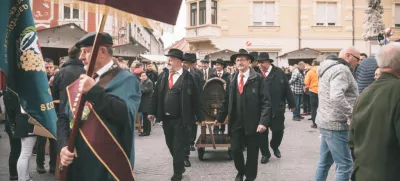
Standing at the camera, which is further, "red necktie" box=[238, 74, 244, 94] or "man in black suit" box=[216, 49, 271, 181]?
"red necktie" box=[238, 74, 244, 94]

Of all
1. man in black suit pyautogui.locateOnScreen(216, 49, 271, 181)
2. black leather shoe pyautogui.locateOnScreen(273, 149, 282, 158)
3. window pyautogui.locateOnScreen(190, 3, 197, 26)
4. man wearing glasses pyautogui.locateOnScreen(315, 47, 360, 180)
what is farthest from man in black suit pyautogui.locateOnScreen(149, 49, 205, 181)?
window pyautogui.locateOnScreen(190, 3, 197, 26)

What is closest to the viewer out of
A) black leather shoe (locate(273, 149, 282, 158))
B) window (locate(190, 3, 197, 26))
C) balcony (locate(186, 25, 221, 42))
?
black leather shoe (locate(273, 149, 282, 158))

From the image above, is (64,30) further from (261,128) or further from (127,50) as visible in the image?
(261,128)

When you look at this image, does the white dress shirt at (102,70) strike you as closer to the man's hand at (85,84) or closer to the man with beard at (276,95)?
the man's hand at (85,84)

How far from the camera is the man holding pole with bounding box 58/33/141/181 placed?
3.30m

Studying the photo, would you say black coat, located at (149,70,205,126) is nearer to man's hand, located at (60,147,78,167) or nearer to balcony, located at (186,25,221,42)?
man's hand, located at (60,147,78,167)

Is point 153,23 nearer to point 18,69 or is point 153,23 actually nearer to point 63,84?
point 18,69

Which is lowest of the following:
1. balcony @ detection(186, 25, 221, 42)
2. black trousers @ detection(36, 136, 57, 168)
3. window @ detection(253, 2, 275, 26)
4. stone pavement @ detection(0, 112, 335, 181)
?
stone pavement @ detection(0, 112, 335, 181)

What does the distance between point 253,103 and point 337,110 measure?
5.09 feet

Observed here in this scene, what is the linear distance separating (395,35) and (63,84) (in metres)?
33.3

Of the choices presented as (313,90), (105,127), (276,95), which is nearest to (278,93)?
(276,95)

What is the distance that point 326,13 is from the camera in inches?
1325

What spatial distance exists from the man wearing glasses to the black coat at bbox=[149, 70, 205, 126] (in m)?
2.62

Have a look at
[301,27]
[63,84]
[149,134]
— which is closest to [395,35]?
[301,27]
